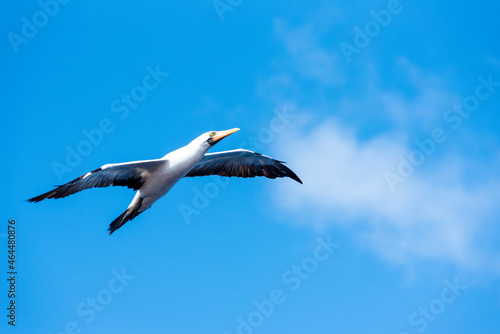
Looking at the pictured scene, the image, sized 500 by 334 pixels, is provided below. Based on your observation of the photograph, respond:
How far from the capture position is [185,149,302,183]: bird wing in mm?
21562

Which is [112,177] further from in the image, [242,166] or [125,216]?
[242,166]

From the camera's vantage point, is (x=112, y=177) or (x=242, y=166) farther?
(x=242, y=166)

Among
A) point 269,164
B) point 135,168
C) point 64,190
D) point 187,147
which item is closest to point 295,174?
point 269,164

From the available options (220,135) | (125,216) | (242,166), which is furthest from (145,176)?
(242,166)

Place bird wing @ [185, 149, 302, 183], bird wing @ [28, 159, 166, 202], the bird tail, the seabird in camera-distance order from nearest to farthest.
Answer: bird wing @ [28, 159, 166, 202]
the seabird
the bird tail
bird wing @ [185, 149, 302, 183]

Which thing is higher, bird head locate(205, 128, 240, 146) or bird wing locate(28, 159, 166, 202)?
bird head locate(205, 128, 240, 146)

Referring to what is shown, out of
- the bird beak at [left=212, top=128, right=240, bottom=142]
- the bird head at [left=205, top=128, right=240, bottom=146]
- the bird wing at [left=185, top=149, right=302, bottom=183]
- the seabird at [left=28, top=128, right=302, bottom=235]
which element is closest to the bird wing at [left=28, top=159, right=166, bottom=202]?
the seabird at [left=28, top=128, right=302, bottom=235]

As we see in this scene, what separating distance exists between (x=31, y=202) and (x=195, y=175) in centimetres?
600

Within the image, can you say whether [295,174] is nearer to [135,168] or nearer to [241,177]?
[241,177]

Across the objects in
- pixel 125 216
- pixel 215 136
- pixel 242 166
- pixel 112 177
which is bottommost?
pixel 125 216

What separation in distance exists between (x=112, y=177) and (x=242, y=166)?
4839mm

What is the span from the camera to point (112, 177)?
63.1 ft

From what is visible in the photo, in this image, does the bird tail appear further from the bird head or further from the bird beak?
the bird beak

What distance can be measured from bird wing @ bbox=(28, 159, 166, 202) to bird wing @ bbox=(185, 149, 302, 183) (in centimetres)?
254
